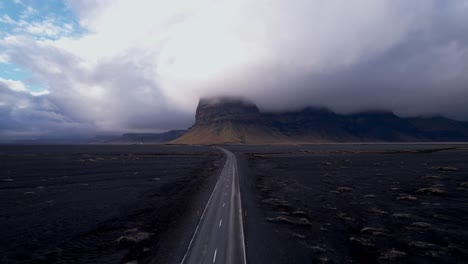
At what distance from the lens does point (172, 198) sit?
153 feet

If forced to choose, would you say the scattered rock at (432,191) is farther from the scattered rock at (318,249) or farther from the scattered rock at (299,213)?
the scattered rock at (318,249)

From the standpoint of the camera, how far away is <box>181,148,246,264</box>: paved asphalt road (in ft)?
66.3

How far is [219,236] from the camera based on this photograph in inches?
971

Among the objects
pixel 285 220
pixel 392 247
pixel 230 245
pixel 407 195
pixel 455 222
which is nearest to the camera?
pixel 230 245

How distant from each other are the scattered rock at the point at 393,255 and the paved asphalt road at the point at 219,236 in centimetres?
1226

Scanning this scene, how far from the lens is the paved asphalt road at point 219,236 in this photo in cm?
2020

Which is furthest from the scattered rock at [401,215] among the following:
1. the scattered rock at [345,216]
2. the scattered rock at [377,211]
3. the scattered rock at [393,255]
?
the scattered rock at [393,255]

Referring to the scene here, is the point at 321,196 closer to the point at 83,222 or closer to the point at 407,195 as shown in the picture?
the point at 407,195

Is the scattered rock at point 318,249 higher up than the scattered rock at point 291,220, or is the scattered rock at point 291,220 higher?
the scattered rock at point 318,249

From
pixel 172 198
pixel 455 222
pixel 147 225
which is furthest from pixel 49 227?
pixel 455 222

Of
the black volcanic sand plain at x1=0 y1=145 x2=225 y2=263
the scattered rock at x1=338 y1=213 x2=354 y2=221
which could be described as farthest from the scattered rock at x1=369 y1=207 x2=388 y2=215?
the black volcanic sand plain at x1=0 y1=145 x2=225 y2=263

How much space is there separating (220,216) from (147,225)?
29.6 feet

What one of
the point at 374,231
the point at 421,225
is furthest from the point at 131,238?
the point at 421,225

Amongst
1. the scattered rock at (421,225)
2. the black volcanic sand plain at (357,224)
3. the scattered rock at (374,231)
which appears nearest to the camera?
the black volcanic sand plain at (357,224)
